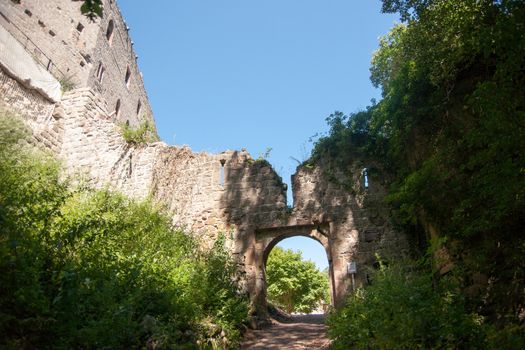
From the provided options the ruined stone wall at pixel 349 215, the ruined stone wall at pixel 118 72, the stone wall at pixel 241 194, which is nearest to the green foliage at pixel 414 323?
the ruined stone wall at pixel 349 215

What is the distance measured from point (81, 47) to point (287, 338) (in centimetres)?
1499

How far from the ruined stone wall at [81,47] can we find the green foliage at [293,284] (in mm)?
11423

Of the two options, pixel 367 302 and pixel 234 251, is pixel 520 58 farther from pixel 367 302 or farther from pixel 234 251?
pixel 234 251

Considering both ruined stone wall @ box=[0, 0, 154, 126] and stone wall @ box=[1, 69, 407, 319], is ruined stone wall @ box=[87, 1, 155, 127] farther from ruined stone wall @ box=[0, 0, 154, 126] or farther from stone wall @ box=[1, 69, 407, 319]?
stone wall @ box=[1, 69, 407, 319]

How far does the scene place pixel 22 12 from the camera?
1380 centimetres

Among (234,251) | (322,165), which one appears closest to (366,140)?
(322,165)

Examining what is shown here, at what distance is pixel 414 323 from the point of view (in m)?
4.54

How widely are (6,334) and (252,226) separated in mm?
6706

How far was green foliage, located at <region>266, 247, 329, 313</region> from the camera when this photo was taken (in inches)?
934

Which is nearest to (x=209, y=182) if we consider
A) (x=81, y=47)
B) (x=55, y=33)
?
(x=55, y=33)

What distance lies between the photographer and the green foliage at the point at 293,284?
934 inches

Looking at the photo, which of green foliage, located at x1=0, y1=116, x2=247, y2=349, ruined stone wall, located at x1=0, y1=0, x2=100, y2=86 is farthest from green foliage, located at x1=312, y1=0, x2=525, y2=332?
ruined stone wall, located at x1=0, y1=0, x2=100, y2=86

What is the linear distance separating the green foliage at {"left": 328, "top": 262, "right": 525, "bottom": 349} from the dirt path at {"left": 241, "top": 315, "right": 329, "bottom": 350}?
156 cm

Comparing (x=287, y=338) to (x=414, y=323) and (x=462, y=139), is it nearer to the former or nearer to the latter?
(x=414, y=323)
